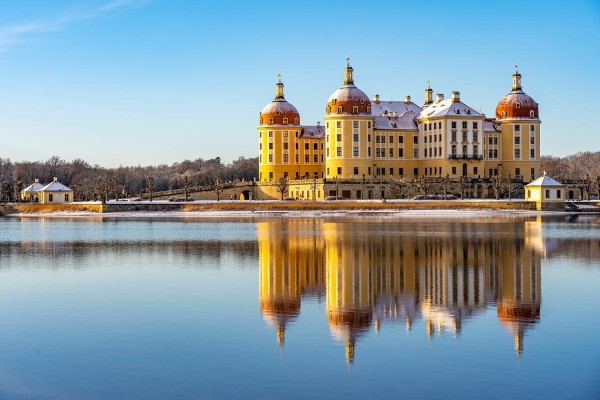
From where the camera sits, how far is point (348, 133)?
8400 cm

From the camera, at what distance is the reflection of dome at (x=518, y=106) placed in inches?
3442

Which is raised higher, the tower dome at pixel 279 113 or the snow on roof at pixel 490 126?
the tower dome at pixel 279 113

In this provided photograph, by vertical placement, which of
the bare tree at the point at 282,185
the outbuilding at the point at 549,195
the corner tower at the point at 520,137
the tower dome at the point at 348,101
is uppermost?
the tower dome at the point at 348,101

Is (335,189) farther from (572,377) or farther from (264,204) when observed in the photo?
(572,377)

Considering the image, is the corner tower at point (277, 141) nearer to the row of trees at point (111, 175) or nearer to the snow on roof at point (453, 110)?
the snow on roof at point (453, 110)

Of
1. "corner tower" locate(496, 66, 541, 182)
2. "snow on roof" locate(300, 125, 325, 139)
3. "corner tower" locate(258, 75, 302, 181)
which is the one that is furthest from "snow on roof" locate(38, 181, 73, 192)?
"corner tower" locate(496, 66, 541, 182)

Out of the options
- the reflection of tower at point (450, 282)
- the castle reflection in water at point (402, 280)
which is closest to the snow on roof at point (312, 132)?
the castle reflection in water at point (402, 280)

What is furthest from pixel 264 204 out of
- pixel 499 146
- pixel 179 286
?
pixel 179 286

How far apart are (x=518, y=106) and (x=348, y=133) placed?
58.0 ft

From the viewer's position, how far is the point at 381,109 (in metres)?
92.0

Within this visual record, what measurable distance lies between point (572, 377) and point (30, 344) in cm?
887

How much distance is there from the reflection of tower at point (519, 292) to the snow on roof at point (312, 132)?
6282 cm

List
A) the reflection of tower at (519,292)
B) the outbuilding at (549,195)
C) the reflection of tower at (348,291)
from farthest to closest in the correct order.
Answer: the outbuilding at (549,195) < the reflection of tower at (519,292) < the reflection of tower at (348,291)

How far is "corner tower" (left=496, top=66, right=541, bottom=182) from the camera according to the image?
285ft
